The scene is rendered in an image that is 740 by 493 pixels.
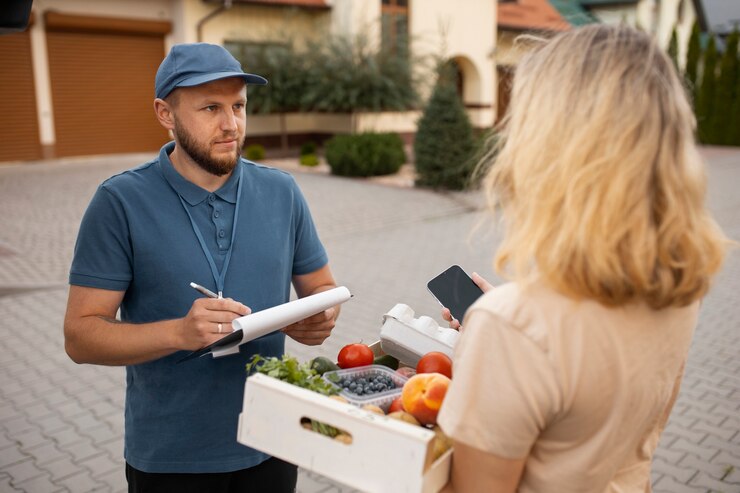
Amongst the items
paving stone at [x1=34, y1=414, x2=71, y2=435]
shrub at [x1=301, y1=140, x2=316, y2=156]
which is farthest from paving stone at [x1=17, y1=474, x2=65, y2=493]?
shrub at [x1=301, y1=140, x2=316, y2=156]

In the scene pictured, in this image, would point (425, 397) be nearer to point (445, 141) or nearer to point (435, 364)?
point (435, 364)

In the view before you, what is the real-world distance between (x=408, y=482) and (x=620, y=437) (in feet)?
1.42

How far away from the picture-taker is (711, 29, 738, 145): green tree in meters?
29.9

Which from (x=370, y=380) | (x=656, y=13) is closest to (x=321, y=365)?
(x=370, y=380)

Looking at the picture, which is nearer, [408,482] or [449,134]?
[408,482]

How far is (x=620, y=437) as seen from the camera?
4.61 feet

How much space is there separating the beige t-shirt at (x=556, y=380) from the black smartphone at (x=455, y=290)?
2.36 ft

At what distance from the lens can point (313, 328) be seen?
2.31 metres

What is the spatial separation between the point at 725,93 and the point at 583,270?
3338cm

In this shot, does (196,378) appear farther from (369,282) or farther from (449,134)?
(449,134)

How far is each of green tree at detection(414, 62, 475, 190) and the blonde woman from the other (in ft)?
46.6

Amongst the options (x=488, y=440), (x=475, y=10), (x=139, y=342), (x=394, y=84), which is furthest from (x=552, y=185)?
(x=475, y=10)

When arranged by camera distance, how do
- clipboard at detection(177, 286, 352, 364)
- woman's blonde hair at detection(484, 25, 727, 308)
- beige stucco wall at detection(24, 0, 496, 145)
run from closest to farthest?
woman's blonde hair at detection(484, 25, 727, 308)
clipboard at detection(177, 286, 352, 364)
beige stucco wall at detection(24, 0, 496, 145)

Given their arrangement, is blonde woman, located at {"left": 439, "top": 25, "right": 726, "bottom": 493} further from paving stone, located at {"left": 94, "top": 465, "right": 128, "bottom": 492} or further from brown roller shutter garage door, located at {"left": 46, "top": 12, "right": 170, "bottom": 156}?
brown roller shutter garage door, located at {"left": 46, "top": 12, "right": 170, "bottom": 156}
